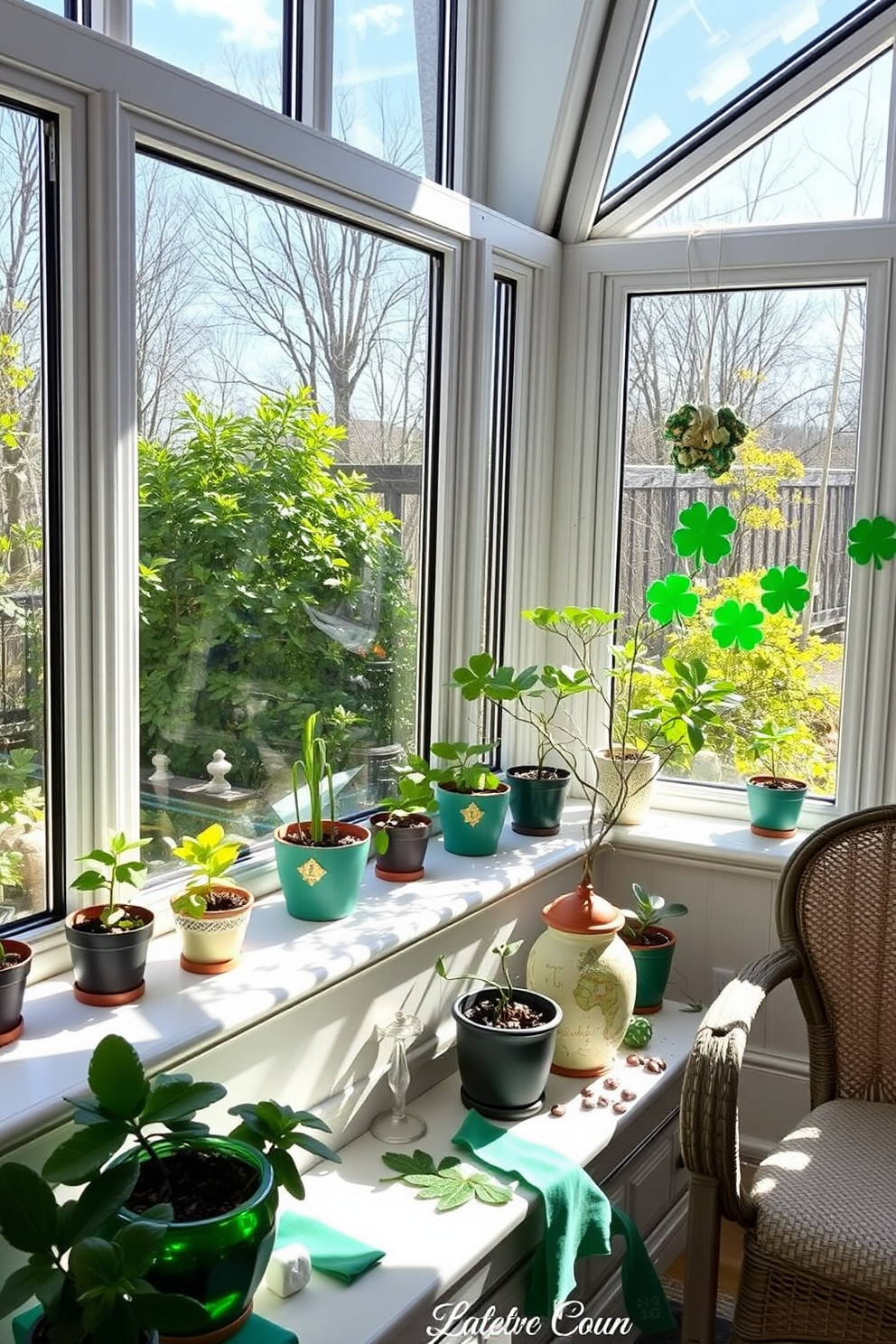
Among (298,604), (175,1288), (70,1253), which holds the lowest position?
(175,1288)

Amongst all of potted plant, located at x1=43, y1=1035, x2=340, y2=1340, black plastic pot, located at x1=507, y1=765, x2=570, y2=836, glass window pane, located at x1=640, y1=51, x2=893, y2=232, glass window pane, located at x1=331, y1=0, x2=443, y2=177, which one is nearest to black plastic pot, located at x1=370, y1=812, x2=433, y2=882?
black plastic pot, located at x1=507, y1=765, x2=570, y2=836

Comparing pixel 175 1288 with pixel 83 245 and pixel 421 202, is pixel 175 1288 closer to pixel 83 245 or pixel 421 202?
pixel 83 245

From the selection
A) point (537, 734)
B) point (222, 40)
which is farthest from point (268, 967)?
point (222, 40)

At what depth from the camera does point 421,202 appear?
2.43 meters

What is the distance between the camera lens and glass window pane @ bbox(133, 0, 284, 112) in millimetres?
1862

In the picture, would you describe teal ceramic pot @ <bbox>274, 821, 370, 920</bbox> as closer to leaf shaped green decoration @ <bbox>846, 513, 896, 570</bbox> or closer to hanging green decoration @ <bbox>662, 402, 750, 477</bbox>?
hanging green decoration @ <bbox>662, 402, 750, 477</bbox>

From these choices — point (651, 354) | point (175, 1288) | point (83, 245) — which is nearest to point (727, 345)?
point (651, 354)

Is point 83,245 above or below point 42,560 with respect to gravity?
above

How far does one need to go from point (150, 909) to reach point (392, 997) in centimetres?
49

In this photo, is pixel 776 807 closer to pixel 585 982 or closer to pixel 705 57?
pixel 585 982

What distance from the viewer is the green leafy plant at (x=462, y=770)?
256cm

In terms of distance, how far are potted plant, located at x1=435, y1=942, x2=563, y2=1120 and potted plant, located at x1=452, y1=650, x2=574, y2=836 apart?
0.61 m

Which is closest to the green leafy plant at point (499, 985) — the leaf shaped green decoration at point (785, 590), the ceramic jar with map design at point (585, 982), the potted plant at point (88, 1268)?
the ceramic jar with map design at point (585, 982)

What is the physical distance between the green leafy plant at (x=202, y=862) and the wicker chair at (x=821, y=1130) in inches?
31.3
